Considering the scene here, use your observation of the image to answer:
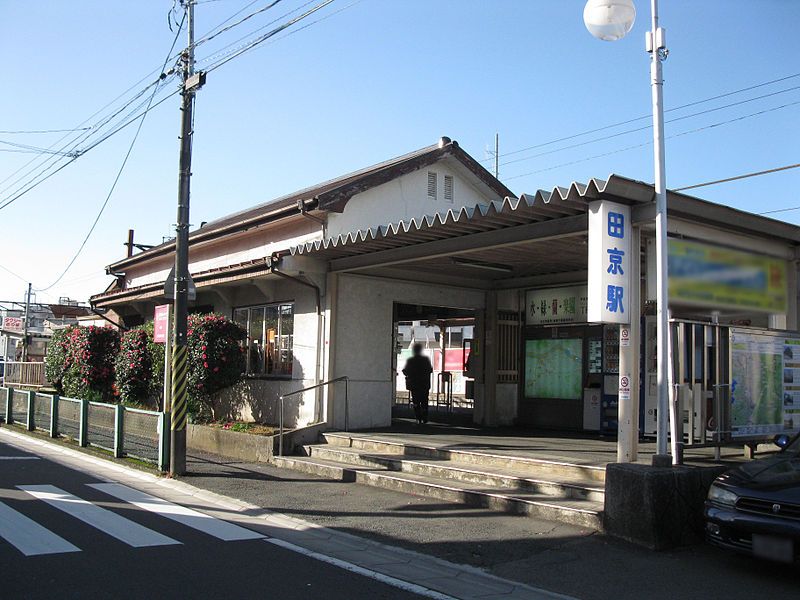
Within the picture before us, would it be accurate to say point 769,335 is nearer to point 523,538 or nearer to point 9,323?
point 523,538

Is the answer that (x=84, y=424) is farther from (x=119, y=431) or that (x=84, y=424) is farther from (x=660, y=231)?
(x=660, y=231)

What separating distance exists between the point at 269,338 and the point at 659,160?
34.1 ft

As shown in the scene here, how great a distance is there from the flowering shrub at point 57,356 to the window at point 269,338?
648 cm

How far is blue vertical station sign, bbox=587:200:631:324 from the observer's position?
336 inches

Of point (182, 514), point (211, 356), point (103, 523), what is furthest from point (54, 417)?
point (103, 523)

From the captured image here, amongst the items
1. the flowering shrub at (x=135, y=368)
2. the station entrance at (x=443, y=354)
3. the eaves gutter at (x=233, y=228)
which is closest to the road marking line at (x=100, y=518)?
the flowering shrub at (x=135, y=368)

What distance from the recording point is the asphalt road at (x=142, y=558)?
581 cm

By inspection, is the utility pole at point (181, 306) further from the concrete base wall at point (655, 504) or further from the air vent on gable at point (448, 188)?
the air vent on gable at point (448, 188)

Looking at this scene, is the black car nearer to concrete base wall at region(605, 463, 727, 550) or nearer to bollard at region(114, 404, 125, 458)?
concrete base wall at region(605, 463, 727, 550)

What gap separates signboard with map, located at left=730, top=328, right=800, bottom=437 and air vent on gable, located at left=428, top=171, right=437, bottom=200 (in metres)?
10.3

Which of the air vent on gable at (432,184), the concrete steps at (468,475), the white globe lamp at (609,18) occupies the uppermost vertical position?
the air vent on gable at (432,184)

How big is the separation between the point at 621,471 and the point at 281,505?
180 inches

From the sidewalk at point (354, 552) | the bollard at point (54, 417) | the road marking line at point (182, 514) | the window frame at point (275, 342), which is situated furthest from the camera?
the bollard at point (54, 417)

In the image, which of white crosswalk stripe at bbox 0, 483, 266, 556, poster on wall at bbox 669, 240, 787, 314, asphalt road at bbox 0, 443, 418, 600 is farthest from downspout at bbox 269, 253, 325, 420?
poster on wall at bbox 669, 240, 787, 314
